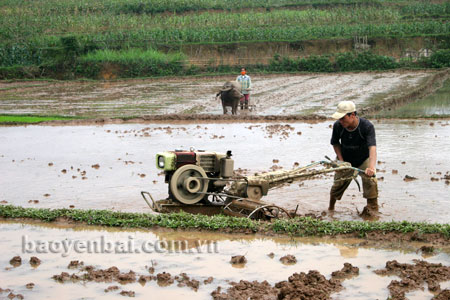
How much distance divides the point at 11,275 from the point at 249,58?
119 ft

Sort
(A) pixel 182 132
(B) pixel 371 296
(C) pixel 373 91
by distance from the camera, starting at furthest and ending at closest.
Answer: (C) pixel 373 91 < (A) pixel 182 132 < (B) pixel 371 296

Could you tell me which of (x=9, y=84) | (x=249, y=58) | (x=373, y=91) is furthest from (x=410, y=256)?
(x=249, y=58)

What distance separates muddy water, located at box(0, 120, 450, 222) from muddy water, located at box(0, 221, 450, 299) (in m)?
1.56

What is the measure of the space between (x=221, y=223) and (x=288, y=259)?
132 cm

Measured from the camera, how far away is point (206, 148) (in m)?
13.7

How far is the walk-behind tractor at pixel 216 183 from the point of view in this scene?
25.6 feet

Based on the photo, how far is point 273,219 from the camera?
7750 millimetres

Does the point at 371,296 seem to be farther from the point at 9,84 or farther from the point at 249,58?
the point at 249,58

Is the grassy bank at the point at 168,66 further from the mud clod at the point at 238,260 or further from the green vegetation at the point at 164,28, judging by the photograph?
the mud clod at the point at 238,260

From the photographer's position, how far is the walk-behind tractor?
7.82m

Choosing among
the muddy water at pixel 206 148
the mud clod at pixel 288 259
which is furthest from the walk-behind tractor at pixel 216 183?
the mud clod at pixel 288 259

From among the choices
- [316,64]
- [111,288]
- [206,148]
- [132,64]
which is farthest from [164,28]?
[111,288]

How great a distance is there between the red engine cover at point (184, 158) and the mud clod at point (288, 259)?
2.12m

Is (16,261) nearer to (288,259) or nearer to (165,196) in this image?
(288,259)
